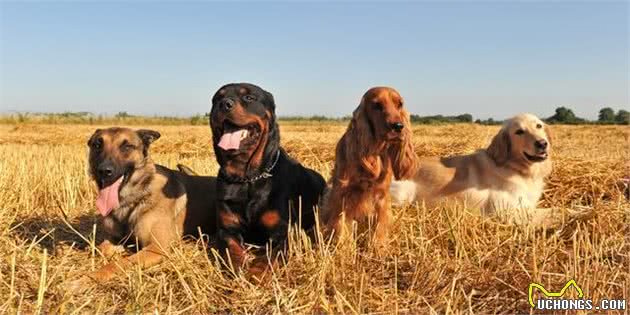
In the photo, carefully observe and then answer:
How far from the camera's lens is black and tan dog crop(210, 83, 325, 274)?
4.21 metres

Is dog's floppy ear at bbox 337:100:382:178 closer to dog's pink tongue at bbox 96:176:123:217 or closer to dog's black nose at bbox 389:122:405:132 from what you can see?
dog's black nose at bbox 389:122:405:132

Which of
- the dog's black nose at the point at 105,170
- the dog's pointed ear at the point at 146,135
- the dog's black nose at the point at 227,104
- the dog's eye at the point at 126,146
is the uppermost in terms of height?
the dog's black nose at the point at 227,104

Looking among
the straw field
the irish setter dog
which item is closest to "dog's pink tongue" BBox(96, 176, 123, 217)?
the straw field

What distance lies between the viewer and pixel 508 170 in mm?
6094

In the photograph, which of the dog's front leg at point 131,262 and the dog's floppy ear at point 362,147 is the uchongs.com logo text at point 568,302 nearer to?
the dog's floppy ear at point 362,147

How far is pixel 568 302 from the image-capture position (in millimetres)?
2727

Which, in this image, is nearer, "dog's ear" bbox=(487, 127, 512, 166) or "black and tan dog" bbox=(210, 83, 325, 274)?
"black and tan dog" bbox=(210, 83, 325, 274)

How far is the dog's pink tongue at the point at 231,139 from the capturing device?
164 inches

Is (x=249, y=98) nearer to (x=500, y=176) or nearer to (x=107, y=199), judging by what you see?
(x=107, y=199)

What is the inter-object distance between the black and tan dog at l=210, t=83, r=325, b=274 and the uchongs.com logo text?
6.31ft

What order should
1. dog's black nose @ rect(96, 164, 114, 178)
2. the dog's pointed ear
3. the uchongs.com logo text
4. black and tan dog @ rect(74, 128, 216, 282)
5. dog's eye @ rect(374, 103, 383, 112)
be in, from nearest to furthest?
the uchongs.com logo text < dog's eye @ rect(374, 103, 383, 112) < dog's black nose @ rect(96, 164, 114, 178) < black and tan dog @ rect(74, 128, 216, 282) < the dog's pointed ear

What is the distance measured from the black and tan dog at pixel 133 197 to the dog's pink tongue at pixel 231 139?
0.94 meters

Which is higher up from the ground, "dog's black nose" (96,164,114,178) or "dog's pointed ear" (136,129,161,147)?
"dog's pointed ear" (136,129,161,147)

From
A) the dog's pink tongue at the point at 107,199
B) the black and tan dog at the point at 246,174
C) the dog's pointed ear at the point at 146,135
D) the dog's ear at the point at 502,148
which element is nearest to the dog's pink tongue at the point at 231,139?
the black and tan dog at the point at 246,174
